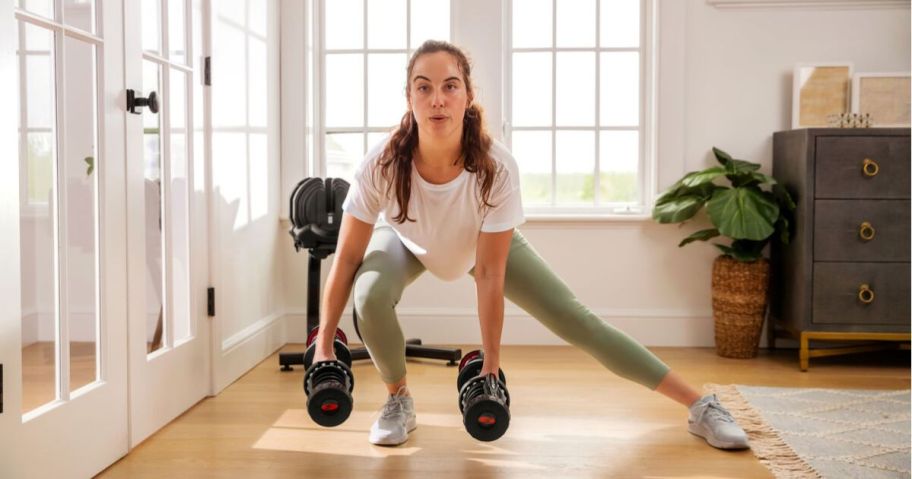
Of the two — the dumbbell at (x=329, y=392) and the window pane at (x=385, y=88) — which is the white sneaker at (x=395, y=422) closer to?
the dumbbell at (x=329, y=392)

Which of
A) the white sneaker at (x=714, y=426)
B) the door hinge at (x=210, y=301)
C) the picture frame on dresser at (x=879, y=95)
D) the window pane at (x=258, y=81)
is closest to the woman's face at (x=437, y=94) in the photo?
the white sneaker at (x=714, y=426)

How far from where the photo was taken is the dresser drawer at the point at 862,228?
335 cm

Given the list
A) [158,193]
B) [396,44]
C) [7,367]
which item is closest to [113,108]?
[158,193]

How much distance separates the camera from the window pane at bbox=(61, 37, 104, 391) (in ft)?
6.72

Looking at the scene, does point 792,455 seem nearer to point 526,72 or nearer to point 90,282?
point 90,282

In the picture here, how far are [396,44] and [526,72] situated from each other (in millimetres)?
585

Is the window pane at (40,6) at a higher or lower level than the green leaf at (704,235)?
higher

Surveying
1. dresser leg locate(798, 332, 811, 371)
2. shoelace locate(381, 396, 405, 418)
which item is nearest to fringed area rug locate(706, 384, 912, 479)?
dresser leg locate(798, 332, 811, 371)

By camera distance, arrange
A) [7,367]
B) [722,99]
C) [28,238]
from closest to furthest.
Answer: [7,367], [28,238], [722,99]

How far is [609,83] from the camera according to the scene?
3949mm

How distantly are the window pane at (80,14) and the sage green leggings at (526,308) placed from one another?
0.87m

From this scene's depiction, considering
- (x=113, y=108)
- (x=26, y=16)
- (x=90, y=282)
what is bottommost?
(x=90, y=282)

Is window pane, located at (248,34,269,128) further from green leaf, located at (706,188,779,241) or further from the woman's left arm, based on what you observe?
green leaf, located at (706,188,779,241)

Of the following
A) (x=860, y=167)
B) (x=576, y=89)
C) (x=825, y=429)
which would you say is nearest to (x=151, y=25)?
(x=576, y=89)
